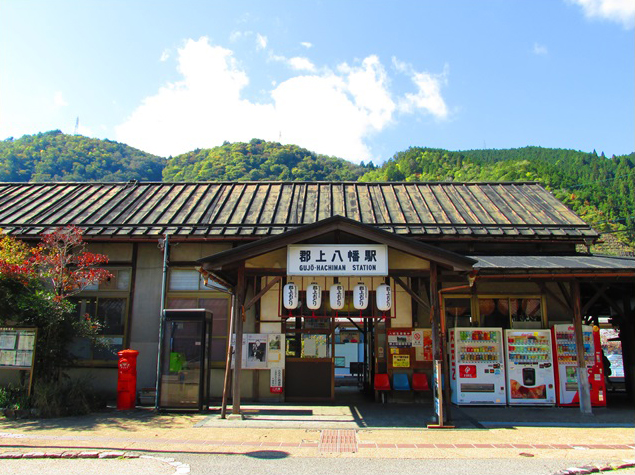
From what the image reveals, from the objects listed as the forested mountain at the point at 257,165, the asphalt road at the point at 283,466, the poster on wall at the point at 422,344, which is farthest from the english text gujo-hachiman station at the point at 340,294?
the forested mountain at the point at 257,165

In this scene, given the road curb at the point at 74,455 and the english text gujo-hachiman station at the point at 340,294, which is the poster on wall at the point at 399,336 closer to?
the english text gujo-hachiman station at the point at 340,294

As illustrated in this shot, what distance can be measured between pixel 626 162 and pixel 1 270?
2486 inches

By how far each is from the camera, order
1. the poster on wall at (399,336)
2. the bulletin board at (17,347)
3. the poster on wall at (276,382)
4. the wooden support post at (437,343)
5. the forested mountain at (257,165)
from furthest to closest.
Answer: the forested mountain at (257,165)
the poster on wall at (399,336)
the poster on wall at (276,382)
the bulletin board at (17,347)
the wooden support post at (437,343)

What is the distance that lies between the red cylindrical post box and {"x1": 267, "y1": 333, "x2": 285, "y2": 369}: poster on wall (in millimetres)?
3485

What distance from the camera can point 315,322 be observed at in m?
12.8

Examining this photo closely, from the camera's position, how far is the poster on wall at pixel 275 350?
12.4 m

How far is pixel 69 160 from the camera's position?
53.8m

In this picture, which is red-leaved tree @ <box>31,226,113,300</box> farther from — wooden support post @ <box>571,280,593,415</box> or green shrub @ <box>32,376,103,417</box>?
wooden support post @ <box>571,280,593,415</box>

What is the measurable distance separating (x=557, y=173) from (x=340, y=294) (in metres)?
46.7

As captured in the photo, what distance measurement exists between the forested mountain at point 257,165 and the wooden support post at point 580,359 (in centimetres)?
4418

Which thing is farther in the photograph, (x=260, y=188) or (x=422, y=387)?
(x=260, y=188)

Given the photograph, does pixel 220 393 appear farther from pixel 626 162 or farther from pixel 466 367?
pixel 626 162

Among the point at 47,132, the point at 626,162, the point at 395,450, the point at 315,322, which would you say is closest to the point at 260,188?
the point at 315,322

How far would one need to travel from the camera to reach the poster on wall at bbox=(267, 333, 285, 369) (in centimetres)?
1240
